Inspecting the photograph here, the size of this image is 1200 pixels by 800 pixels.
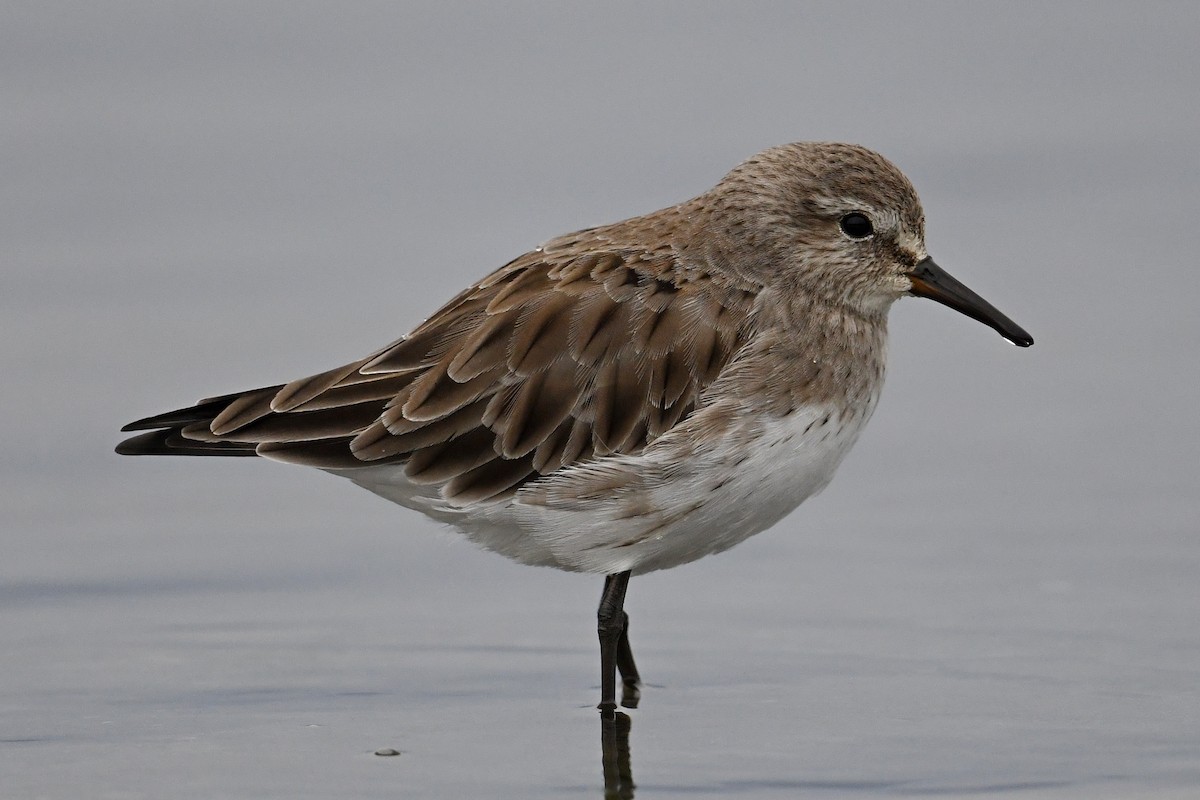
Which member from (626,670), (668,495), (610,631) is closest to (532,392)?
(668,495)

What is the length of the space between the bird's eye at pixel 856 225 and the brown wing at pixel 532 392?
51 centimetres

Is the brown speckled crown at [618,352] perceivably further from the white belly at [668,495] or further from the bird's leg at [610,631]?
the bird's leg at [610,631]

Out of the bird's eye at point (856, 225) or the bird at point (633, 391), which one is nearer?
the bird at point (633, 391)

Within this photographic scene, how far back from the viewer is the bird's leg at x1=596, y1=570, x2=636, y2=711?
842cm

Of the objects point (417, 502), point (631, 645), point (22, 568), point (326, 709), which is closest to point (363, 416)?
point (417, 502)

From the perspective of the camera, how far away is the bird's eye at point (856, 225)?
8555 millimetres

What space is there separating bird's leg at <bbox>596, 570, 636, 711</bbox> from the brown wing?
64cm

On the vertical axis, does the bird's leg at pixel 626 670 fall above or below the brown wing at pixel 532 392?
below

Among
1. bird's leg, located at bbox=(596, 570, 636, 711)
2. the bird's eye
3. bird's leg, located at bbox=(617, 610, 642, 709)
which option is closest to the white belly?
bird's leg, located at bbox=(596, 570, 636, 711)

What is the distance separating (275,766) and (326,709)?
67cm

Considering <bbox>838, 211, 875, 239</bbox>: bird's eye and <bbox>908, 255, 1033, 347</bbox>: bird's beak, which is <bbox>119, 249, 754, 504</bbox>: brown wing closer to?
<bbox>838, 211, 875, 239</bbox>: bird's eye

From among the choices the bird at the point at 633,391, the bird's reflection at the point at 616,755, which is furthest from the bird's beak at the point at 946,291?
the bird's reflection at the point at 616,755

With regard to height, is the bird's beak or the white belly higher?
the bird's beak

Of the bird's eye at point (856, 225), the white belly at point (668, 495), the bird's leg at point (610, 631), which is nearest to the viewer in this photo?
the white belly at point (668, 495)
